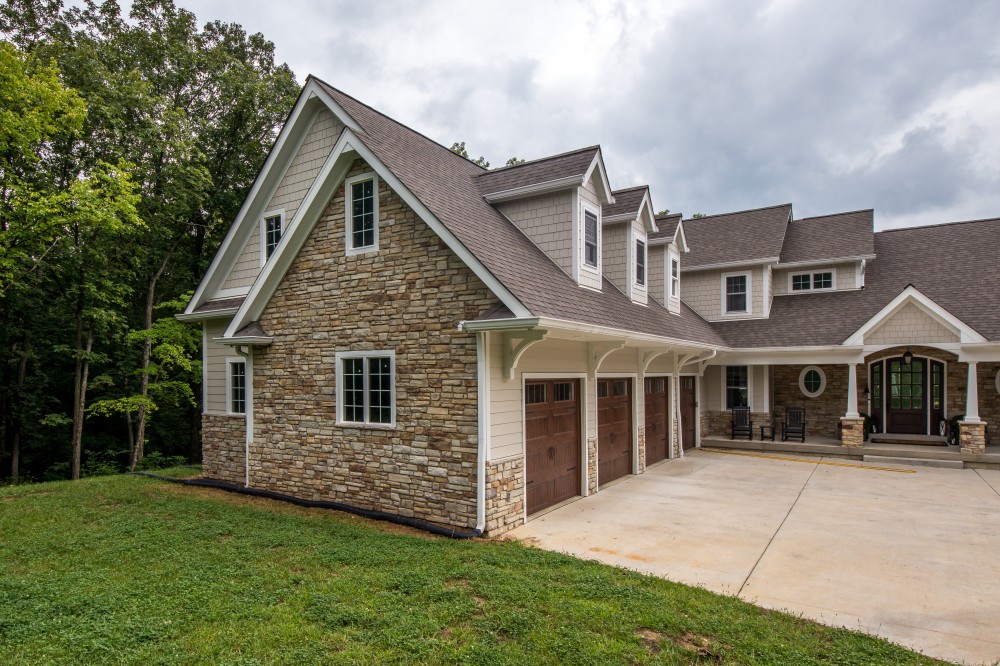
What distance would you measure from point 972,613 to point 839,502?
4.77 metres

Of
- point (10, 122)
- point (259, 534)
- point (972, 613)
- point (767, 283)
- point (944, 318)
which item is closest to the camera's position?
point (972, 613)

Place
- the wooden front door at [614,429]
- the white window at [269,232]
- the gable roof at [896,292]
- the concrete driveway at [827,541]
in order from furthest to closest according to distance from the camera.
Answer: the gable roof at [896,292], the white window at [269,232], the wooden front door at [614,429], the concrete driveway at [827,541]

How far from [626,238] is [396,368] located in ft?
21.3

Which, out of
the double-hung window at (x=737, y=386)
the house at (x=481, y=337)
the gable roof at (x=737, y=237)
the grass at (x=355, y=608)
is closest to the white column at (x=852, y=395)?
the house at (x=481, y=337)

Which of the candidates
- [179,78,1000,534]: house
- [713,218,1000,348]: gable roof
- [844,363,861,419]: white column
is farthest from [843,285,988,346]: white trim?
[844,363,861,419]: white column

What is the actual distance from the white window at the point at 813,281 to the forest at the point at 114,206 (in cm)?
1870

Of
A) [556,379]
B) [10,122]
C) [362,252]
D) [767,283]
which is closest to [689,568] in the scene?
[556,379]

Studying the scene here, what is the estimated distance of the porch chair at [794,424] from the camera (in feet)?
52.2

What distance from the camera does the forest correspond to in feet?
43.3

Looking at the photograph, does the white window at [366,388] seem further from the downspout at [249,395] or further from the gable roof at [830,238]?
the gable roof at [830,238]

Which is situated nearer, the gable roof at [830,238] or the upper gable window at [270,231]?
the upper gable window at [270,231]

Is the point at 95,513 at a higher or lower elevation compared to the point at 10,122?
lower

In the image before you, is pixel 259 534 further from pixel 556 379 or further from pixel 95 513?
pixel 556 379

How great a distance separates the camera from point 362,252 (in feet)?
30.0
